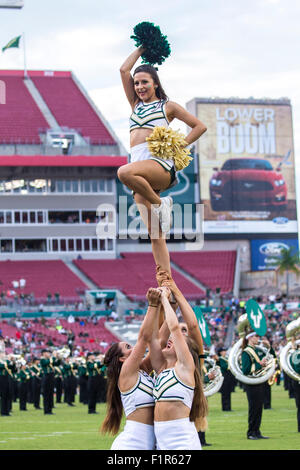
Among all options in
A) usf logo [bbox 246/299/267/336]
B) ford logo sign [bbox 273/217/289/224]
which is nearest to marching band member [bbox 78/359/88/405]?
usf logo [bbox 246/299/267/336]

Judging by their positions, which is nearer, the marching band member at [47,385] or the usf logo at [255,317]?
the usf logo at [255,317]

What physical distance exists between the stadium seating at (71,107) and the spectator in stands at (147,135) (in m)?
38.0

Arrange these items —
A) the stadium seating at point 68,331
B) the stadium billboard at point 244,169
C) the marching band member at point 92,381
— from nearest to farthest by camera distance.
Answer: the marching band member at point 92,381
the stadium seating at point 68,331
the stadium billboard at point 244,169

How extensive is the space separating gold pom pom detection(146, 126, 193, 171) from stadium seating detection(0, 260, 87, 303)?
31888mm

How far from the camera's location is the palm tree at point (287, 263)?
149 feet

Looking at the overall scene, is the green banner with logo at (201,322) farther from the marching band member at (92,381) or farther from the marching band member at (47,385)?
the marching band member at (47,385)

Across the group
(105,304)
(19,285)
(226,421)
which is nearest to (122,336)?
(105,304)

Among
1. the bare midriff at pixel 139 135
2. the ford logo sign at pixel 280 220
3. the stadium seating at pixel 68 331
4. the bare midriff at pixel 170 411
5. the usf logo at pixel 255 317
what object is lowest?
the stadium seating at pixel 68 331

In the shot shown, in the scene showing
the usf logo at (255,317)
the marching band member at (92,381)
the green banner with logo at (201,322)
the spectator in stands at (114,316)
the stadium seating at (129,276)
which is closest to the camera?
the green banner with logo at (201,322)

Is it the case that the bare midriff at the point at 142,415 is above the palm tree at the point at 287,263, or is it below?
below

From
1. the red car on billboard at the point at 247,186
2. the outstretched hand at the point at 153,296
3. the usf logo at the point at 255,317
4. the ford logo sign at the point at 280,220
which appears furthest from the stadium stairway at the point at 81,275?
the outstretched hand at the point at 153,296

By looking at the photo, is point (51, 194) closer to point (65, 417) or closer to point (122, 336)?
point (122, 336)

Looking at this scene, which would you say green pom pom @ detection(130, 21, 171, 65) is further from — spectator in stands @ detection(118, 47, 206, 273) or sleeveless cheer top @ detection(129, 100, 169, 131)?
sleeveless cheer top @ detection(129, 100, 169, 131)
